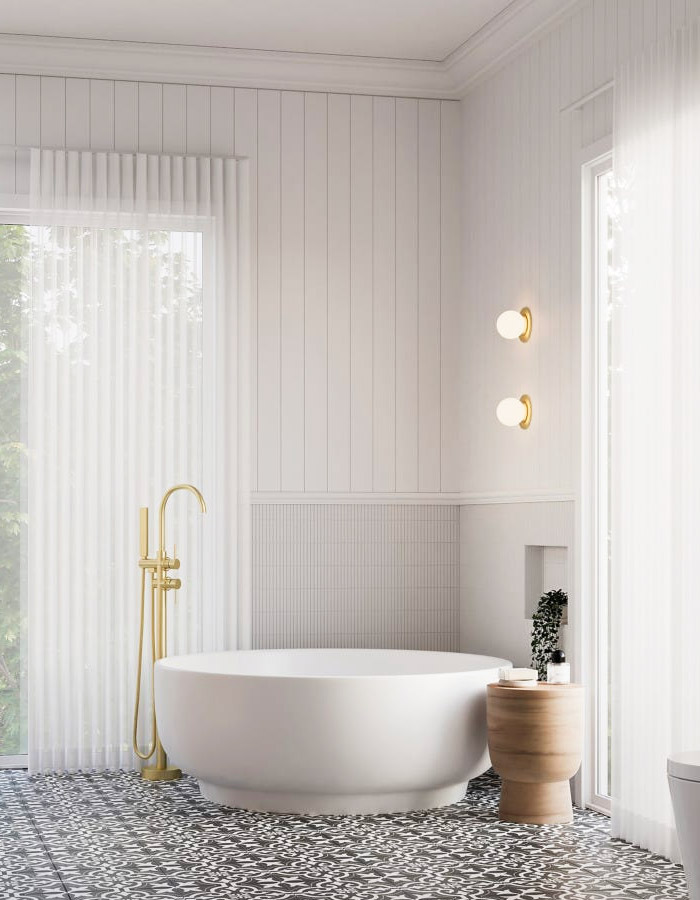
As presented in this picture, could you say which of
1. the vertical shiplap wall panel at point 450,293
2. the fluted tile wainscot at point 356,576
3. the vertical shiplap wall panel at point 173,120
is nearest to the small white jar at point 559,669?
the fluted tile wainscot at point 356,576

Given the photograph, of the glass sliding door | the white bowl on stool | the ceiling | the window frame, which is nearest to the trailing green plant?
the window frame

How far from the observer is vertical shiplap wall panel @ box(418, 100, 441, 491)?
5980 mm

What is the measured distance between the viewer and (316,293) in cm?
586

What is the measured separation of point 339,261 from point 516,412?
47.8 inches

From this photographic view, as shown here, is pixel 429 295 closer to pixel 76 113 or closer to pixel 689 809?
pixel 76 113

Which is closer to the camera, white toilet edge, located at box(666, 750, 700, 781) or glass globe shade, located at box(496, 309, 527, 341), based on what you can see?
white toilet edge, located at box(666, 750, 700, 781)

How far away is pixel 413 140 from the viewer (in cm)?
600

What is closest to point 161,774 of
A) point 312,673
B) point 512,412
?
point 312,673

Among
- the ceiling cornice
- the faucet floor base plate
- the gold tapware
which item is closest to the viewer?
the faucet floor base plate

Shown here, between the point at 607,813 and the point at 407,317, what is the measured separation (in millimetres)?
2445

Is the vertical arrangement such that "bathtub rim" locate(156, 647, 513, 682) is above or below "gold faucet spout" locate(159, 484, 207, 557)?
below

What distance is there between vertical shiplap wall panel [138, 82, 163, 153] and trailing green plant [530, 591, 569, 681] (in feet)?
8.51

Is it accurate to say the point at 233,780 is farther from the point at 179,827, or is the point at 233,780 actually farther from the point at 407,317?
the point at 407,317

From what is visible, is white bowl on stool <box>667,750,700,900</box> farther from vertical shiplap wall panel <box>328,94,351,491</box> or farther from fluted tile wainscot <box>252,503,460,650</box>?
vertical shiplap wall panel <box>328,94,351,491</box>
